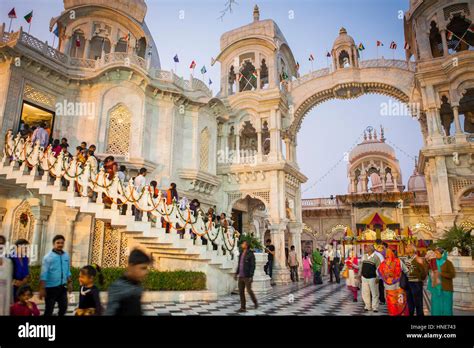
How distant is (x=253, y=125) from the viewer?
1808 cm

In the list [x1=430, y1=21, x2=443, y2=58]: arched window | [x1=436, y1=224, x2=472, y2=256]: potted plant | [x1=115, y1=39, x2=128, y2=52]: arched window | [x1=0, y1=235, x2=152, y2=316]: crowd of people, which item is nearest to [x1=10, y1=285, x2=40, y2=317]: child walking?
[x1=0, y1=235, x2=152, y2=316]: crowd of people

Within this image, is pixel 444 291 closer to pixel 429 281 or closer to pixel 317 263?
pixel 429 281

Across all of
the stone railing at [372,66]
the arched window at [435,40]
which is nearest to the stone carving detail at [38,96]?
the stone railing at [372,66]

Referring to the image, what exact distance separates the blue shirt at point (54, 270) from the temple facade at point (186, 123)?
14.5 feet

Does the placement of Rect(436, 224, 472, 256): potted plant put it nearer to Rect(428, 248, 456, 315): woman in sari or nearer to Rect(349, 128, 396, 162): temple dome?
Rect(428, 248, 456, 315): woman in sari

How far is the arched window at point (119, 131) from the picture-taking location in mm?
14000

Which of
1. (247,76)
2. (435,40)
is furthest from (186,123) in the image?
(435,40)

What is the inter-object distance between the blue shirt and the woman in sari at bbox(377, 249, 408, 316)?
635 cm

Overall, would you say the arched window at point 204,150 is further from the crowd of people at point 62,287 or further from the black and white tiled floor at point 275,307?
the crowd of people at point 62,287

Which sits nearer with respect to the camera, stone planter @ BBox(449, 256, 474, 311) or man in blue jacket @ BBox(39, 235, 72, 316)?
man in blue jacket @ BBox(39, 235, 72, 316)

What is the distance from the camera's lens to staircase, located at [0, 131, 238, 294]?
9641 mm

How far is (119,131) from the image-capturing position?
14.2 metres

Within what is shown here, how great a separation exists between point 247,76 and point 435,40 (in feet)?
38.1
